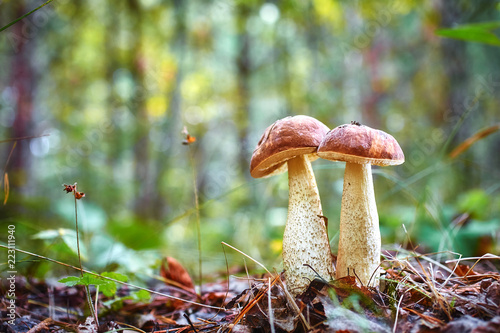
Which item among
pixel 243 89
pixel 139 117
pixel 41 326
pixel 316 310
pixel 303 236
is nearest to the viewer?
pixel 316 310

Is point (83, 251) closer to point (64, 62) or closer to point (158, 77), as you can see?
point (158, 77)

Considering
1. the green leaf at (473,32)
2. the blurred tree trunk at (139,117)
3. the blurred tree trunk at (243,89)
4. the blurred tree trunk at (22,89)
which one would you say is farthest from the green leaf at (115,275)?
the blurred tree trunk at (243,89)

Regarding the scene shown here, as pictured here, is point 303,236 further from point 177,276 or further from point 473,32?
point 473,32

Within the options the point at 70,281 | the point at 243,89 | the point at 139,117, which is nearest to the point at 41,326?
the point at 70,281

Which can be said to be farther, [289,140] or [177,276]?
[177,276]

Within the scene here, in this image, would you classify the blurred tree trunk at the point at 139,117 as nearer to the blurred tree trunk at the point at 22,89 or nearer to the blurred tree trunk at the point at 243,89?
the blurred tree trunk at the point at 243,89

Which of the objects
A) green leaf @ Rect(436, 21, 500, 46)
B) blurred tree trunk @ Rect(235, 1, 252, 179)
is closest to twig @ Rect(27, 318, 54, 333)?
green leaf @ Rect(436, 21, 500, 46)
